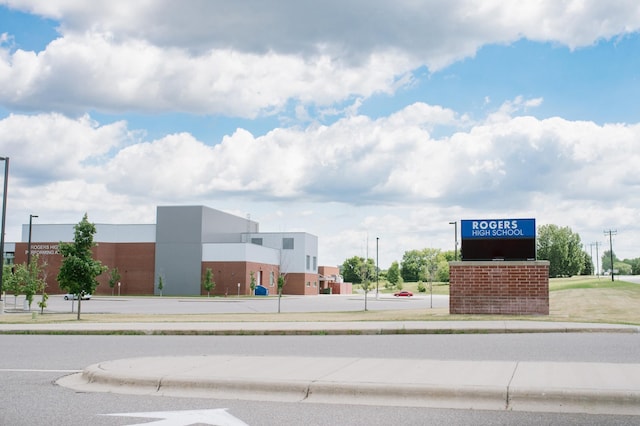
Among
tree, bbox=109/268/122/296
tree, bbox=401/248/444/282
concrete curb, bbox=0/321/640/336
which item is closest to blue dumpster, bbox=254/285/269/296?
tree, bbox=109/268/122/296

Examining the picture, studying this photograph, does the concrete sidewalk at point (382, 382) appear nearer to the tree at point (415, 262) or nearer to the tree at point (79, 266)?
the tree at point (79, 266)

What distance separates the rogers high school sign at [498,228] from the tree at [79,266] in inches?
633

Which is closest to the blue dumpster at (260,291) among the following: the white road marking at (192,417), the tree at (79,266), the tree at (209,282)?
the tree at (209,282)

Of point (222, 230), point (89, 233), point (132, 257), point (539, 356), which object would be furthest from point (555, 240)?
point (539, 356)

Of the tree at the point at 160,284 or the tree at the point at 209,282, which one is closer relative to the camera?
the tree at the point at 209,282

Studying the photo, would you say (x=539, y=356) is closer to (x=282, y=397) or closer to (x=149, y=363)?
(x=282, y=397)

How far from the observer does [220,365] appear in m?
10.8

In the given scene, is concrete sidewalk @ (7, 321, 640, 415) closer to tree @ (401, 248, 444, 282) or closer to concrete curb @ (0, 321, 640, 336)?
concrete curb @ (0, 321, 640, 336)

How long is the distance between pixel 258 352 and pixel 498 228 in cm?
1514

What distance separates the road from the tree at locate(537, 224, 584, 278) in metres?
134

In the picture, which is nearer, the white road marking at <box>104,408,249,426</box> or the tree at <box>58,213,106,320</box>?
the white road marking at <box>104,408,249,426</box>

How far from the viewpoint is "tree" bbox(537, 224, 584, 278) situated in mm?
145000

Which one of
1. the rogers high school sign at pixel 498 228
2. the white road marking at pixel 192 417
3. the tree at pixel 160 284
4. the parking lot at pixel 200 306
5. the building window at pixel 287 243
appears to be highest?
the building window at pixel 287 243

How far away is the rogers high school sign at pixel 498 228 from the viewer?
26.7 m
